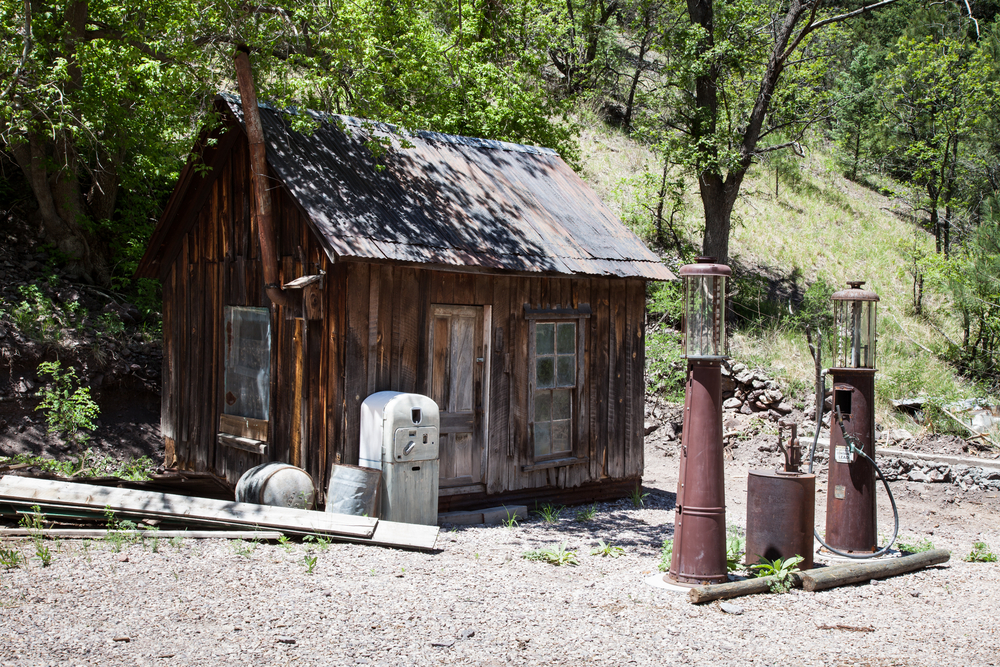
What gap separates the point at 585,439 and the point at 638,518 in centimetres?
114

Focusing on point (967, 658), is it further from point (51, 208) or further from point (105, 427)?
point (51, 208)

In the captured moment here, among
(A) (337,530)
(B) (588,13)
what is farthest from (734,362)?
(B) (588,13)

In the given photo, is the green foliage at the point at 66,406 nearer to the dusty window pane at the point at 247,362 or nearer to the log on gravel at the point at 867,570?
the dusty window pane at the point at 247,362

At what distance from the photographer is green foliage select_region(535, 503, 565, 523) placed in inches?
356

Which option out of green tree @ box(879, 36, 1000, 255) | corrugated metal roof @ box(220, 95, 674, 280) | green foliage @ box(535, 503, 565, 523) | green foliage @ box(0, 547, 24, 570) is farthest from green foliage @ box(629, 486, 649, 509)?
green tree @ box(879, 36, 1000, 255)

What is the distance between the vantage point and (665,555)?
23.9ft

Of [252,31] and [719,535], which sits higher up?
[252,31]

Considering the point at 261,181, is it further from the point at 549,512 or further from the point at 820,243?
the point at 820,243

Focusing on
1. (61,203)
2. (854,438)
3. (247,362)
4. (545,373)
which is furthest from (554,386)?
(61,203)

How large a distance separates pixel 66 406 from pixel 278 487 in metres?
5.45

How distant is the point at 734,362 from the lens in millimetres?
15391

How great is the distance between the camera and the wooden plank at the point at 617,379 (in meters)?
10.3

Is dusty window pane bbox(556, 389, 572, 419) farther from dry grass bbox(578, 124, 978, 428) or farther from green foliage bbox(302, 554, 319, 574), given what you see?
dry grass bbox(578, 124, 978, 428)

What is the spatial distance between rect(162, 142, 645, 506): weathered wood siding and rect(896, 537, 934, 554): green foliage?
126 inches
